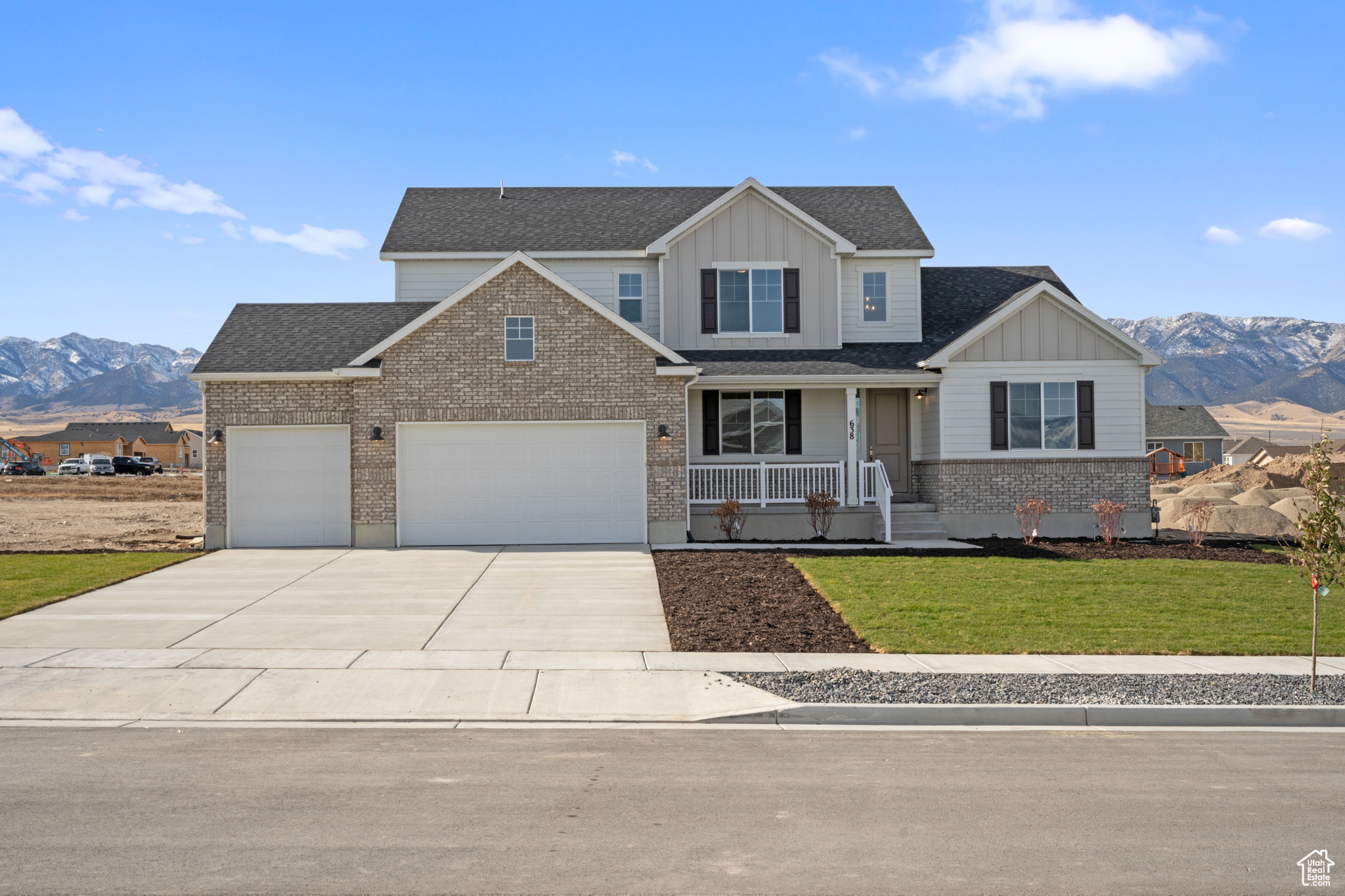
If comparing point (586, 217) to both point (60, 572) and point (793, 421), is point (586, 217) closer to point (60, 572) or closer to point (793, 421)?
point (793, 421)

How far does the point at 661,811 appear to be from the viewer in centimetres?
573

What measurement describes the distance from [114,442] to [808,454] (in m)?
99.6

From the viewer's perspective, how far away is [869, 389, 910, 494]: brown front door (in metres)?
21.5

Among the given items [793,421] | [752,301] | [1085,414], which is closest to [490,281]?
[752,301]

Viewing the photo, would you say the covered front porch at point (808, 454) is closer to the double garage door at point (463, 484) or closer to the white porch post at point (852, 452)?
the white porch post at point (852, 452)

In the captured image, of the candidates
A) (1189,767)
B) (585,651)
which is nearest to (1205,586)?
(1189,767)

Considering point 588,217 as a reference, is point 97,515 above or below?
below

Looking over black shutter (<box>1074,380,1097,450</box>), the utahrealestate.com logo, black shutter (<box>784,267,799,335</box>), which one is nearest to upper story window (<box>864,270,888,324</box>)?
black shutter (<box>784,267,799,335</box>)

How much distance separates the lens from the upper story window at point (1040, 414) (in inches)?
781

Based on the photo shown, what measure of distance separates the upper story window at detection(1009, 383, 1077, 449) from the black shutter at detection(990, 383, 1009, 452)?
0.44 ft

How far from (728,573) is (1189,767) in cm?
845

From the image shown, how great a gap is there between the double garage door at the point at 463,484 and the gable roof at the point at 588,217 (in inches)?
207

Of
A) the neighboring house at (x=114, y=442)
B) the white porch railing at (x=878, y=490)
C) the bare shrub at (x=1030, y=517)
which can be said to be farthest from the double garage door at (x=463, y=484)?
the neighboring house at (x=114, y=442)

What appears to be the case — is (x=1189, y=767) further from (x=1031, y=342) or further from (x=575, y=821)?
(x=1031, y=342)
